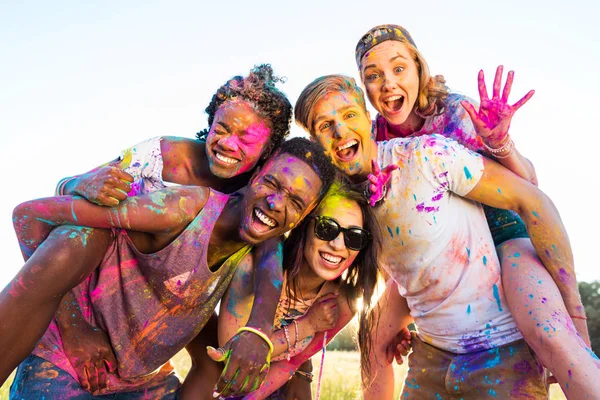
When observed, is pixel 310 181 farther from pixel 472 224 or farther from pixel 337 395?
pixel 337 395

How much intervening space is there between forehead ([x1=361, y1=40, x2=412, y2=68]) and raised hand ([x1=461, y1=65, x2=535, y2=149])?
3.24 ft

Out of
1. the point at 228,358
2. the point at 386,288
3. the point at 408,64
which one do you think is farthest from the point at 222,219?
the point at 408,64

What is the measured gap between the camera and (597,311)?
15.2 m

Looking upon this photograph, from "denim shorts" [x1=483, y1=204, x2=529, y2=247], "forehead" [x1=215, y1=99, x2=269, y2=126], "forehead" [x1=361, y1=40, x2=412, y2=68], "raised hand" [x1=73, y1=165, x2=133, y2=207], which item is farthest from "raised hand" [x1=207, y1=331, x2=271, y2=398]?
"forehead" [x1=361, y1=40, x2=412, y2=68]

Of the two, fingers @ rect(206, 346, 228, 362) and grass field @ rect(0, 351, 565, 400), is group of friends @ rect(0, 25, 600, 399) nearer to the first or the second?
fingers @ rect(206, 346, 228, 362)

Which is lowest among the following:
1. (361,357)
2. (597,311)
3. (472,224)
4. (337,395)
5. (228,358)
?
(597,311)

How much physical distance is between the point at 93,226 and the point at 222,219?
→ 31.1 inches

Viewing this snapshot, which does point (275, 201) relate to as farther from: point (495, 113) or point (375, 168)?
point (495, 113)

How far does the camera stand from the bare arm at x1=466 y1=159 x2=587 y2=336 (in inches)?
146

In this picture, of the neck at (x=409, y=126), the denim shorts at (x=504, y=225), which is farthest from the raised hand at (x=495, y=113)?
the neck at (x=409, y=126)

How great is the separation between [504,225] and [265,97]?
194 cm

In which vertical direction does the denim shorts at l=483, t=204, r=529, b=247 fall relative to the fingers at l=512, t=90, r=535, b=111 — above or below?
below

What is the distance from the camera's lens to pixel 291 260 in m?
4.21

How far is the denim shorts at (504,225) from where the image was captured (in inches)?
161
